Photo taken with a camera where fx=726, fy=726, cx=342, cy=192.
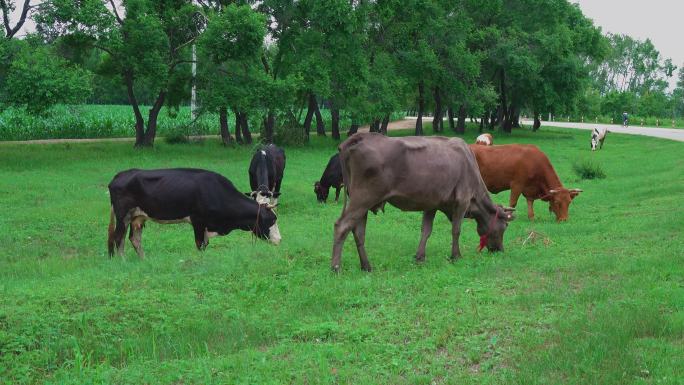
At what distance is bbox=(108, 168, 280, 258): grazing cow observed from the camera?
1201 centimetres

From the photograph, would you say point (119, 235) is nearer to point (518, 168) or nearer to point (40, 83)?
point (518, 168)

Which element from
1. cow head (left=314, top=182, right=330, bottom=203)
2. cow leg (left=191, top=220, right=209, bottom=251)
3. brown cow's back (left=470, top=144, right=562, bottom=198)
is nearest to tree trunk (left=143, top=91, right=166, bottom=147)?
cow head (left=314, top=182, right=330, bottom=203)

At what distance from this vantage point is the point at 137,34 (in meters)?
28.9

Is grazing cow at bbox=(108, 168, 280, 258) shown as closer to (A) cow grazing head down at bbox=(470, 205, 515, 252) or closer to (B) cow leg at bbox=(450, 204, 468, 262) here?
(B) cow leg at bbox=(450, 204, 468, 262)

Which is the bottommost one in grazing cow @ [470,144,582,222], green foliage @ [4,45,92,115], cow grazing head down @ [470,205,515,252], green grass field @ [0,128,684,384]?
green grass field @ [0,128,684,384]

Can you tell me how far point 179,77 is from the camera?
3369 cm

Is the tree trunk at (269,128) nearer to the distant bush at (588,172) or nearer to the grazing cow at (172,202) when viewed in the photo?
the distant bush at (588,172)

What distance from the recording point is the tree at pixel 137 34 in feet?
90.5

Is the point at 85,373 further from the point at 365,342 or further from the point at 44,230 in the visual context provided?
the point at 44,230

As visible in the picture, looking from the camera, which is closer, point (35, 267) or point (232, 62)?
point (35, 267)

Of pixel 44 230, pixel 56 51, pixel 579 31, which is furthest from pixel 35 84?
pixel 579 31

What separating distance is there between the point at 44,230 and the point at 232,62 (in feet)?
61.6

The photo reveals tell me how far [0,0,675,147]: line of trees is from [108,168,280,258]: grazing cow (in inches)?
574

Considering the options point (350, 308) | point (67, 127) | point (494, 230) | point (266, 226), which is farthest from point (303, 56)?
point (350, 308)
